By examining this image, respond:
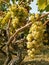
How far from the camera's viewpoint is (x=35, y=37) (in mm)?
1465

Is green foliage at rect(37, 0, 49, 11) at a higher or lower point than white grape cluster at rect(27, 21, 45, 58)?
higher

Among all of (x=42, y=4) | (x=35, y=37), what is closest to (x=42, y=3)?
(x=42, y=4)

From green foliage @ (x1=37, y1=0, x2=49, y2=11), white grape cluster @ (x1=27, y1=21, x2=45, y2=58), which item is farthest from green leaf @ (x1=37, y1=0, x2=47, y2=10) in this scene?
white grape cluster @ (x1=27, y1=21, x2=45, y2=58)

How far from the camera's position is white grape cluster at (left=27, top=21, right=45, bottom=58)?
4.73 feet

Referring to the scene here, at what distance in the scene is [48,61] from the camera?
16.2 metres

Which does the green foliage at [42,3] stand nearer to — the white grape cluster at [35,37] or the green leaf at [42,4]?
the green leaf at [42,4]

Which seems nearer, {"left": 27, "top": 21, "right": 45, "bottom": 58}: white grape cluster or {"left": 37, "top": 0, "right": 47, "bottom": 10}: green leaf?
{"left": 37, "top": 0, "right": 47, "bottom": 10}: green leaf

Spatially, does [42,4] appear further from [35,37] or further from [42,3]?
[35,37]

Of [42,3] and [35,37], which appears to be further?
[35,37]

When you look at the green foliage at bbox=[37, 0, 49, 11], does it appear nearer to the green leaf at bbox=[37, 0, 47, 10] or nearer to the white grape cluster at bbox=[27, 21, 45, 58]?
the green leaf at bbox=[37, 0, 47, 10]

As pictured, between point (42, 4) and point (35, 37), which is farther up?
point (42, 4)

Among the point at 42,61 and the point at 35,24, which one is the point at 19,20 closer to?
the point at 35,24

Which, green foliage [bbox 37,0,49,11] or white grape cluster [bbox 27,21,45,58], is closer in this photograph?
green foliage [bbox 37,0,49,11]

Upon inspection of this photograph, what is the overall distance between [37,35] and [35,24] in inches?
2.8
